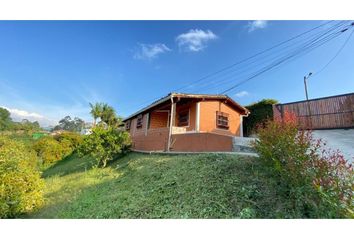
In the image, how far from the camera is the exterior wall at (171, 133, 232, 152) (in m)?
8.52

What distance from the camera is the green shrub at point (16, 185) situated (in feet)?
17.5

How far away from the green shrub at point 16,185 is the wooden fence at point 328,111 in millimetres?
10355

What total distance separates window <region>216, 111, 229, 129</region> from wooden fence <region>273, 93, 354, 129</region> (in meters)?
3.43

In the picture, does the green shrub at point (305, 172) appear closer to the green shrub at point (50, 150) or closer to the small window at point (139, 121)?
the small window at point (139, 121)

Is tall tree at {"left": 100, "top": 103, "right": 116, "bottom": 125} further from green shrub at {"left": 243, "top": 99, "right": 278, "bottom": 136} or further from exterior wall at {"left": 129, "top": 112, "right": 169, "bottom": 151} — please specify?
green shrub at {"left": 243, "top": 99, "right": 278, "bottom": 136}

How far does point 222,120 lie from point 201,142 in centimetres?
561

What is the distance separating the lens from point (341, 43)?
6.90 m

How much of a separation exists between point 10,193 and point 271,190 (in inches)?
241

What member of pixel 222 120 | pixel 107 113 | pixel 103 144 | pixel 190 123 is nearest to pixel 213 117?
pixel 222 120

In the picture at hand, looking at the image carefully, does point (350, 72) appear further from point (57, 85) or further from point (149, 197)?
point (57, 85)

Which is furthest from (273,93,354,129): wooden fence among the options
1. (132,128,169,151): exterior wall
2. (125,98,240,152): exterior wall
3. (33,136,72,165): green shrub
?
(33,136,72,165): green shrub

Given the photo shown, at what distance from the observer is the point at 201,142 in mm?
9211
